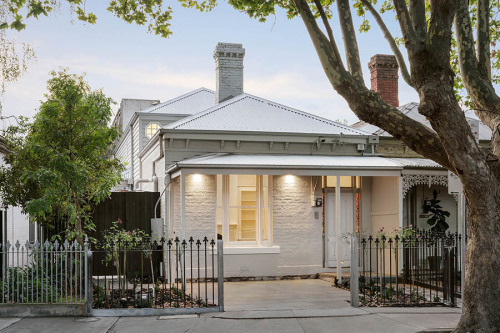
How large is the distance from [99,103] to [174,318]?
4868mm

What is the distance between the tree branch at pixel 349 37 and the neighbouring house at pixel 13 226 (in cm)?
791

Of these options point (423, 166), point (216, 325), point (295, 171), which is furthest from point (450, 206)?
point (216, 325)

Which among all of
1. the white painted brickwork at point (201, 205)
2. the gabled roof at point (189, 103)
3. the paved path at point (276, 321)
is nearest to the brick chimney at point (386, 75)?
the white painted brickwork at point (201, 205)

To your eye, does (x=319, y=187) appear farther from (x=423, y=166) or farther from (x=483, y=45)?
(x=483, y=45)

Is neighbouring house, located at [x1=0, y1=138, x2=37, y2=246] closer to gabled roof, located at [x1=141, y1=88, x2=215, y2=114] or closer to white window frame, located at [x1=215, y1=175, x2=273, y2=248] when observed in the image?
white window frame, located at [x1=215, y1=175, x2=273, y2=248]

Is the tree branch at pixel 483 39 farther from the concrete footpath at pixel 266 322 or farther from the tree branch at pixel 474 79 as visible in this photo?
the concrete footpath at pixel 266 322

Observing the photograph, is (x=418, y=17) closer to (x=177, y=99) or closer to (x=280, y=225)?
(x=280, y=225)

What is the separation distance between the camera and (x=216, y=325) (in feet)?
29.8

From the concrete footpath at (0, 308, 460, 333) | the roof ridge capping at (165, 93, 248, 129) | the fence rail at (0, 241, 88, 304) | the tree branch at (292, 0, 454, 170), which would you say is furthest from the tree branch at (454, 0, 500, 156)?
the roof ridge capping at (165, 93, 248, 129)

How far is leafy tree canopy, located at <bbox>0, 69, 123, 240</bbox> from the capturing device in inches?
426

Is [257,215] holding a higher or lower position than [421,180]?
lower

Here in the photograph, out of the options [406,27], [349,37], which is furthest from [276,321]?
[406,27]

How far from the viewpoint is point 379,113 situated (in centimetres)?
812

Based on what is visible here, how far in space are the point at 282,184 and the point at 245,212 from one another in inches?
51.4
